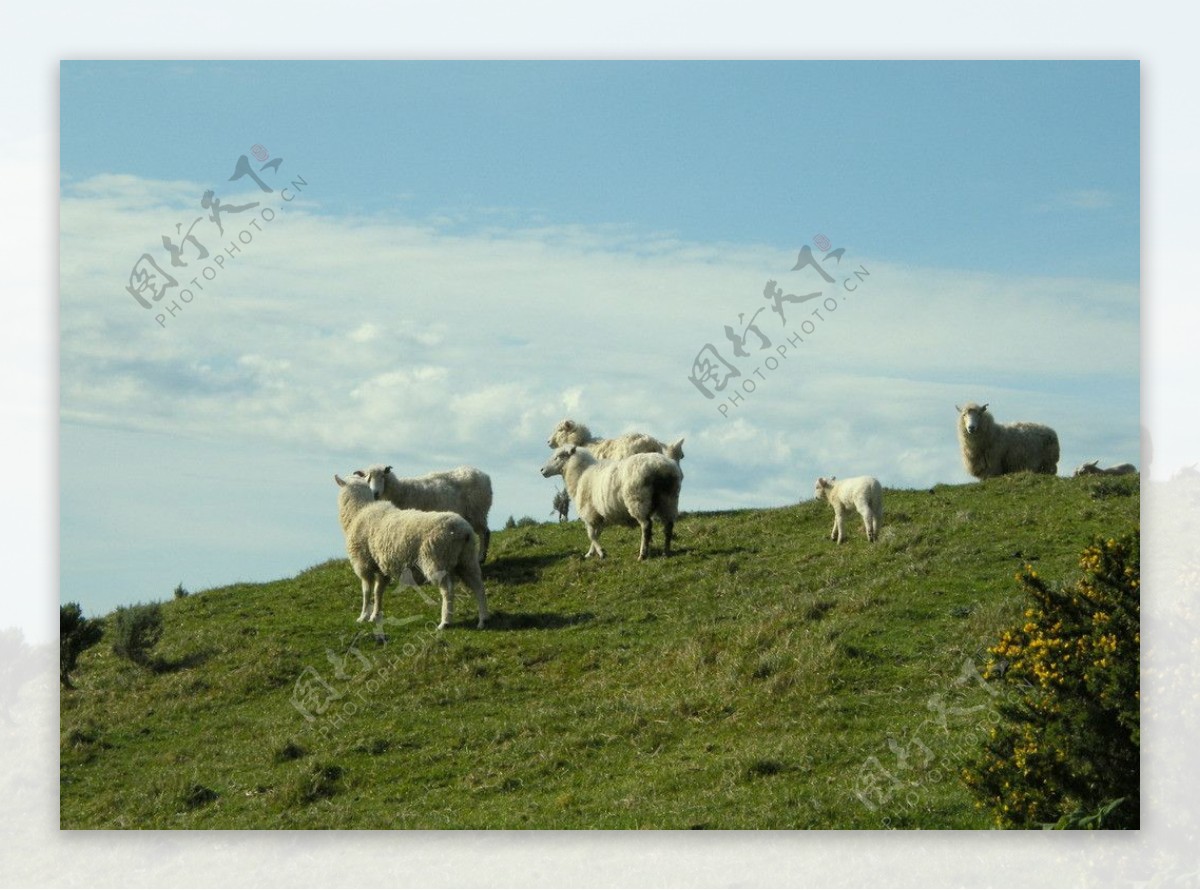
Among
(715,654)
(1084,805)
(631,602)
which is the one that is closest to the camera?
(1084,805)

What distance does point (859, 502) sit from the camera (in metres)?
22.6

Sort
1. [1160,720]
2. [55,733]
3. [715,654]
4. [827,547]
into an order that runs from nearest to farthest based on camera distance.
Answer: [1160,720] → [55,733] → [715,654] → [827,547]

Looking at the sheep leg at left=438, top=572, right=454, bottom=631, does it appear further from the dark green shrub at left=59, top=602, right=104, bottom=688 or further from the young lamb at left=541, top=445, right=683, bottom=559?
the dark green shrub at left=59, top=602, right=104, bottom=688

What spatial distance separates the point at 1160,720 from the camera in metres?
11.0

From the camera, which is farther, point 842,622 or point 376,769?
point 842,622

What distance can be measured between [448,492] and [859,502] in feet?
24.6

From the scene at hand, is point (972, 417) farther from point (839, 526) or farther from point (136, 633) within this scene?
point (136, 633)

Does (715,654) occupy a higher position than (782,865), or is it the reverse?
(715,654)

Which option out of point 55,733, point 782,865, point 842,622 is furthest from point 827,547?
point 55,733

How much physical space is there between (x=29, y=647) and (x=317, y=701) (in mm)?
4259

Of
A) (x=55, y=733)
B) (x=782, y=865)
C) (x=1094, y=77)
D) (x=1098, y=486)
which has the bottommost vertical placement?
(x=782, y=865)

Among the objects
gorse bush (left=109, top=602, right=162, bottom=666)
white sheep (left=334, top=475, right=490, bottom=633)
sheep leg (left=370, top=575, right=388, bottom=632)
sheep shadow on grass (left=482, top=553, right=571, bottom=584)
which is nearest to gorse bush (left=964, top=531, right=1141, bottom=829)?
white sheep (left=334, top=475, right=490, bottom=633)

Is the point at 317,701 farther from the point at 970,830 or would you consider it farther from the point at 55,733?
the point at 970,830

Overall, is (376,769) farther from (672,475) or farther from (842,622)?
→ (672,475)
